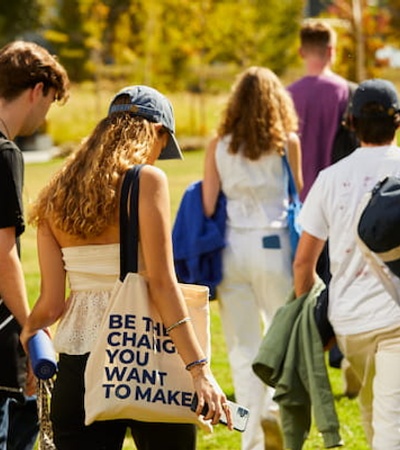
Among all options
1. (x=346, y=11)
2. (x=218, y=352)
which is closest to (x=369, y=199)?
(x=218, y=352)

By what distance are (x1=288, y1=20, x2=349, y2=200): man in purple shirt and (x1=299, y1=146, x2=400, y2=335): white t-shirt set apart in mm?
2850

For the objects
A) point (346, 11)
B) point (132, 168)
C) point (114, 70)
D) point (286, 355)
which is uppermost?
point (132, 168)

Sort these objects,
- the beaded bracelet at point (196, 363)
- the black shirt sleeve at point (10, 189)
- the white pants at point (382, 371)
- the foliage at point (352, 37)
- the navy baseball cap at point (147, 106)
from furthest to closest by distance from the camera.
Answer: the foliage at point (352, 37) → the white pants at point (382, 371) → the black shirt sleeve at point (10, 189) → the navy baseball cap at point (147, 106) → the beaded bracelet at point (196, 363)

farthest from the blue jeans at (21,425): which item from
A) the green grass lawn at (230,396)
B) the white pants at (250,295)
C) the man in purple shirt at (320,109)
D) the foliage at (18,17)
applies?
the foliage at (18,17)

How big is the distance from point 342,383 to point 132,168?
176 inches

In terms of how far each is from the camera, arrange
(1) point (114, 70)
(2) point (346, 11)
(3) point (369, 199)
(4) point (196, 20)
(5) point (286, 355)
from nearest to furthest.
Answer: (3) point (369, 199), (5) point (286, 355), (2) point (346, 11), (4) point (196, 20), (1) point (114, 70)

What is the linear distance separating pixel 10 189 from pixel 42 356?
0.68 m

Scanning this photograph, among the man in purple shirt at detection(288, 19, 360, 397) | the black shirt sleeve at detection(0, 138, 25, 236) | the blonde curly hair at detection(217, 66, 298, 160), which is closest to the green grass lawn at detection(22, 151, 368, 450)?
the black shirt sleeve at detection(0, 138, 25, 236)

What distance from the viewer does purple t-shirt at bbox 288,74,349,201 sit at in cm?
773

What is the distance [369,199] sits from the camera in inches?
171

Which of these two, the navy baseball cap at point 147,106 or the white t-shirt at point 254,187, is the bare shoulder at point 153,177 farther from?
the white t-shirt at point 254,187

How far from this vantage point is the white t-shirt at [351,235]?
4668 mm

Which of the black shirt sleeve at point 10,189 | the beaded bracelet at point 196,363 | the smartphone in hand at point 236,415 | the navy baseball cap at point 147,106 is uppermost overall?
the navy baseball cap at point 147,106

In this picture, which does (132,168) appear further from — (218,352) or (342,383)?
(218,352)
